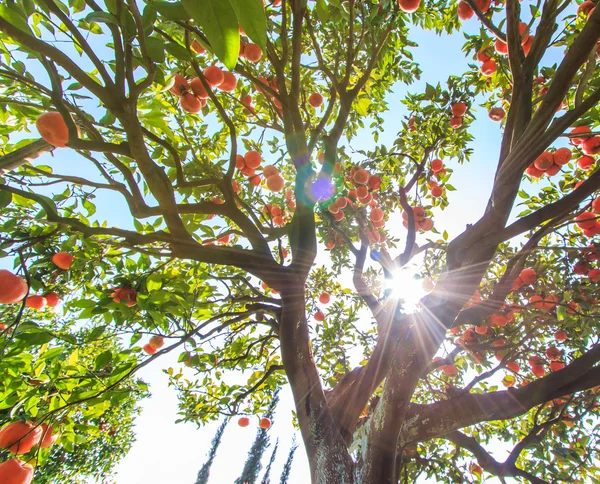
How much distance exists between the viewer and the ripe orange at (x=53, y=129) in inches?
58.3

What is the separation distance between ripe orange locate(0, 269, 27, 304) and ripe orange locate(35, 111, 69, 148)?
936 mm

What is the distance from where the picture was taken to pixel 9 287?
1.91 meters

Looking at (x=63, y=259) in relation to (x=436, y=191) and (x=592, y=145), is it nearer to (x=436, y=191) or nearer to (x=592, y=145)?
(x=436, y=191)

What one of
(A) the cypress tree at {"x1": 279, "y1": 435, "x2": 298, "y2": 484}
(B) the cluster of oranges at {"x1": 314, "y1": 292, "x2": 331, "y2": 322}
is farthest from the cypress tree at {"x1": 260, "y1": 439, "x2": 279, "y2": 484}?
(B) the cluster of oranges at {"x1": 314, "y1": 292, "x2": 331, "y2": 322}

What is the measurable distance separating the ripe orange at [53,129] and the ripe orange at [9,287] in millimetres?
936

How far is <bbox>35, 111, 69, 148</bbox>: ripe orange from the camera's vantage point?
4.86 feet

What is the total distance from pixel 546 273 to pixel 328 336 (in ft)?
9.69

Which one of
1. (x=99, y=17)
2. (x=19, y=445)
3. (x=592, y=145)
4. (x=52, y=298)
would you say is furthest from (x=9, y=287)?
(x=592, y=145)

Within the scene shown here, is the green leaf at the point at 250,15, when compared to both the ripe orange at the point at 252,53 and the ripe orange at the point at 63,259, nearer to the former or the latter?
the ripe orange at the point at 252,53

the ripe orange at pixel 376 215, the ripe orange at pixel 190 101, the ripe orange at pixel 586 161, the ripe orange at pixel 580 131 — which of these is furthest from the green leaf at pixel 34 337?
the ripe orange at pixel 586 161

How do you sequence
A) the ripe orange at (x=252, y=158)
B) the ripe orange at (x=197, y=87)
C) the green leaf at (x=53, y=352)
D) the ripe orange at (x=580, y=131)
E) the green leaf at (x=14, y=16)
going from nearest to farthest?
1. the green leaf at (x=14, y=16)
2. the green leaf at (x=53, y=352)
3. the ripe orange at (x=197, y=87)
4. the ripe orange at (x=580, y=131)
5. the ripe orange at (x=252, y=158)

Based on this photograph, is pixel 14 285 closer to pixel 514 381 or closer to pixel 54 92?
pixel 54 92

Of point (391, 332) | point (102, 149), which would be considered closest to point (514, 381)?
point (391, 332)

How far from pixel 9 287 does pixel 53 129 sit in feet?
3.50
